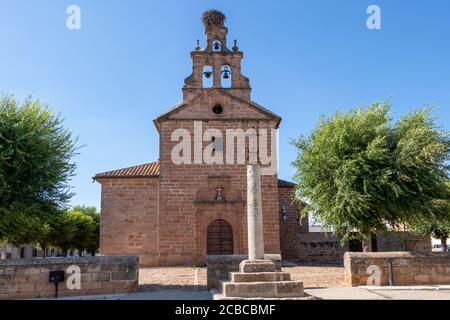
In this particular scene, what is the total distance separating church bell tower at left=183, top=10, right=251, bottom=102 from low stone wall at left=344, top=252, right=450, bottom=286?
12709mm

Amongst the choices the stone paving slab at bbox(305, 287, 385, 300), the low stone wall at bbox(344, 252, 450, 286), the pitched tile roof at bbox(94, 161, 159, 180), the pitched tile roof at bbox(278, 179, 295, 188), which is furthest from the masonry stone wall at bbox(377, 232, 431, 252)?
→ the stone paving slab at bbox(305, 287, 385, 300)

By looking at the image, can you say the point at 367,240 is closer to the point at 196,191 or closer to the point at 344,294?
the point at 344,294

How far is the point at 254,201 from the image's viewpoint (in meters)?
11.5

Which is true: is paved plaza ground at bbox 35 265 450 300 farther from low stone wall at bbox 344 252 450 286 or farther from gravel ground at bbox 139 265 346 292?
low stone wall at bbox 344 252 450 286

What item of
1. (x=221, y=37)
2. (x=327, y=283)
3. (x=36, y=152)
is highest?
(x=221, y=37)

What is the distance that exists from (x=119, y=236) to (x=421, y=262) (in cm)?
1467

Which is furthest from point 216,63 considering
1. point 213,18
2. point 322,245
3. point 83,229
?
point 83,229

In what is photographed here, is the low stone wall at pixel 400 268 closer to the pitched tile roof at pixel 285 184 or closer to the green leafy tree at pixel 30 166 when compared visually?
the green leafy tree at pixel 30 166

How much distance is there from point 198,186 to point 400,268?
11.8 metres

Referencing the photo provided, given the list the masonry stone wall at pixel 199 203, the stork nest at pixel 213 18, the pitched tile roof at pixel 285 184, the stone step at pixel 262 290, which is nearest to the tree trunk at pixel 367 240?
the masonry stone wall at pixel 199 203

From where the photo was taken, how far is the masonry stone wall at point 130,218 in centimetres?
2227

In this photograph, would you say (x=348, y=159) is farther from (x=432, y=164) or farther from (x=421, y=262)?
(x=421, y=262)
